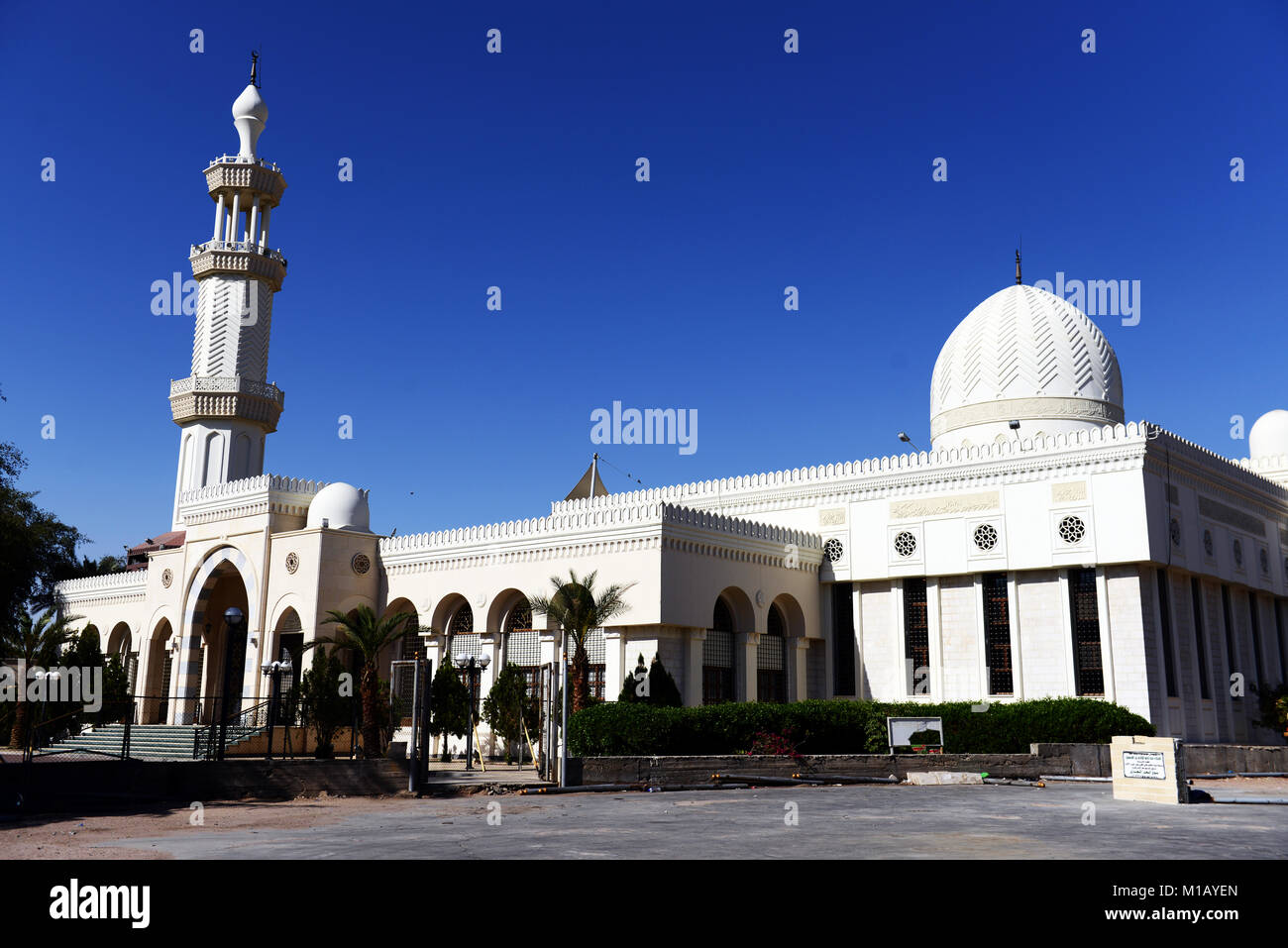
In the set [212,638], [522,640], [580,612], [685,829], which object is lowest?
[685,829]

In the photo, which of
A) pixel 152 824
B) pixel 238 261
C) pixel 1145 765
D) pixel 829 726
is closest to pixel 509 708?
pixel 829 726

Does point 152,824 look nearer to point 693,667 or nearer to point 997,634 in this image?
Result: point 693,667

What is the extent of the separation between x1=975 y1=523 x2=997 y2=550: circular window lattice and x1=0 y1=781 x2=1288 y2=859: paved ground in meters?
10.9

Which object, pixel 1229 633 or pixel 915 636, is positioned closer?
pixel 915 636

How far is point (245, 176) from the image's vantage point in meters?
37.3

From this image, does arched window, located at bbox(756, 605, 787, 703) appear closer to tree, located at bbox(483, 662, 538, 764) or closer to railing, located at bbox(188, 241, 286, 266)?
tree, located at bbox(483, 662, 538, 764)

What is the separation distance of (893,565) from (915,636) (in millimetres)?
1941

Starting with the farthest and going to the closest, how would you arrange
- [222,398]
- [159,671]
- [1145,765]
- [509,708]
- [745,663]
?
[222,398] → [159,671] → [745,663] → [509,708] → [1145,765]

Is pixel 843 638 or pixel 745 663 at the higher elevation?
pixel 843 638

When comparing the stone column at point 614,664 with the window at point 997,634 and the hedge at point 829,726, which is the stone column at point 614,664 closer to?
the hedge at point 829,726

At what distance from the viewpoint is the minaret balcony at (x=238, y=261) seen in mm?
36375

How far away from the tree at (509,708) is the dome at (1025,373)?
15072 mm

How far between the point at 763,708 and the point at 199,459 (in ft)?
73.5
